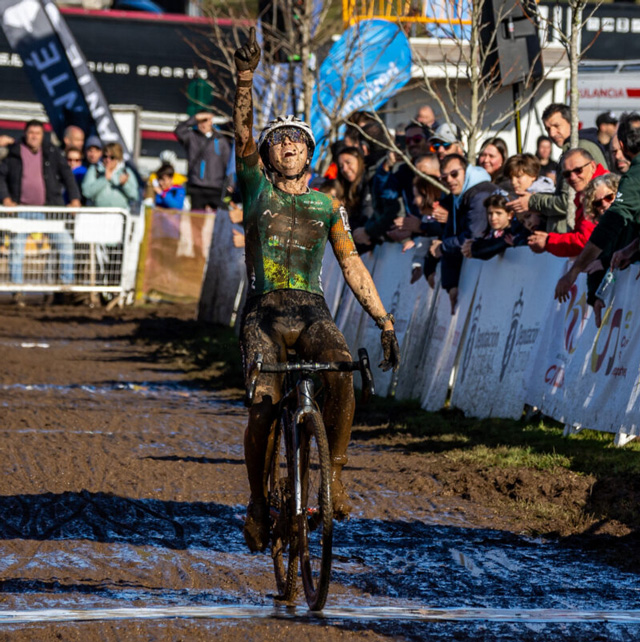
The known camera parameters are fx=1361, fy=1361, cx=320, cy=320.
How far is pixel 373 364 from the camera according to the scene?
14.8m

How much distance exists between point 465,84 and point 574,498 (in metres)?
15.2

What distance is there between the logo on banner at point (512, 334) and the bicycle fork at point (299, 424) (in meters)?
5.64

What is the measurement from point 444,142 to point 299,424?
876cm

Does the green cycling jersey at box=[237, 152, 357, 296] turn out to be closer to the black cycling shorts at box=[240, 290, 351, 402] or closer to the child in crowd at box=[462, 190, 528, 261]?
the black cycling shorts at box=[240, 290, 351, 402]

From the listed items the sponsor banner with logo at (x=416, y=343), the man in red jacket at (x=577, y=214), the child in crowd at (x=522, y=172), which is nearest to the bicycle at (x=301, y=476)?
the man in red jacket at (x=577, y=214)

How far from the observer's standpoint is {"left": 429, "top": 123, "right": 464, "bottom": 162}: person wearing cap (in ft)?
44.8

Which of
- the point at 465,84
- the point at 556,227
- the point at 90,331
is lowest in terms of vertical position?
the point at 90,331

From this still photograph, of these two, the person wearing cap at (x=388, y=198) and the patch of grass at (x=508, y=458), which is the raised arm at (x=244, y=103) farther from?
the person wearing cap at (x=388, y=198)

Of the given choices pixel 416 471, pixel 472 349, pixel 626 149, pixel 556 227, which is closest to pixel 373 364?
Result: pixel 472 349

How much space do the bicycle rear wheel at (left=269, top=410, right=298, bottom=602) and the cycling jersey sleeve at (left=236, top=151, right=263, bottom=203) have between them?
3.80ft

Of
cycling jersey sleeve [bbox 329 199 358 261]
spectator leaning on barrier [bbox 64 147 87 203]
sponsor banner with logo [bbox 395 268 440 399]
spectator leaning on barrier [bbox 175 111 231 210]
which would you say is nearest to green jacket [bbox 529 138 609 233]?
sponsor banner with logo [bbox 395 268 440 399]

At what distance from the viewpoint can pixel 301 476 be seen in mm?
6152

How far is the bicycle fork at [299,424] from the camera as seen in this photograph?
19.8ft

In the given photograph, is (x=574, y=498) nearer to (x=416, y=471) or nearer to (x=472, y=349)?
(x=416, y=471)
